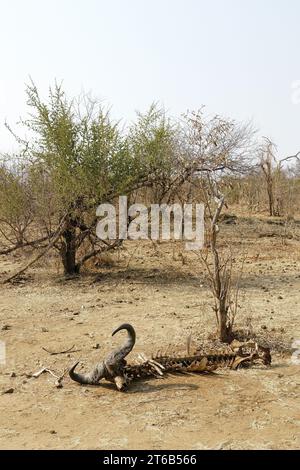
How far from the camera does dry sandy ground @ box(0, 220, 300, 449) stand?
3271 millimetres

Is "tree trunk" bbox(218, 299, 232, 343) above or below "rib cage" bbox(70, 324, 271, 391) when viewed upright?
above

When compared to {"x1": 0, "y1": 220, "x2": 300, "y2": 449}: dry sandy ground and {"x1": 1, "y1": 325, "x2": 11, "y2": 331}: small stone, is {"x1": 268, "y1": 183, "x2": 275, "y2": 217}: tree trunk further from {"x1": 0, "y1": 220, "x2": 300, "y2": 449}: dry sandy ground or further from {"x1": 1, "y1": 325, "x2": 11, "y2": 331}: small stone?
{"x1": 1, "y1": 325, "x2": 11, "y2": 331}: small stone

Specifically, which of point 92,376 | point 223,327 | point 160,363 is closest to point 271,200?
point 223,327

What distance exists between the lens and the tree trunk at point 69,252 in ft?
27.4

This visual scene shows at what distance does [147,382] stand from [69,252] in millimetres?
4610

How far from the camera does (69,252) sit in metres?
8.45

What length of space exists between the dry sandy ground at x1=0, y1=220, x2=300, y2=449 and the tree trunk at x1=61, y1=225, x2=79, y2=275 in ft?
1.02

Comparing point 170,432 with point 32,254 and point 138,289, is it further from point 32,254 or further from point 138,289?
point 32,254

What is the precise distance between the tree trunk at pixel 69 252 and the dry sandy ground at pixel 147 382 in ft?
1.02

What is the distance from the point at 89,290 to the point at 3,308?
1336 millimetres

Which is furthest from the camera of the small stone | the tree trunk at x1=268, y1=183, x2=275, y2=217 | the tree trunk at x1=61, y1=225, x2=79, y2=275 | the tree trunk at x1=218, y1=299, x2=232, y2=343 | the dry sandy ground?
the tree trunk at x1=268, y1=183, x2=275, y2=217

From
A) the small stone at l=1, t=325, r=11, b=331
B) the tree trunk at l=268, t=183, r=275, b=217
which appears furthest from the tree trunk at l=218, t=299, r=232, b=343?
the tree trunk at l=268, t=183, r=275, b=217

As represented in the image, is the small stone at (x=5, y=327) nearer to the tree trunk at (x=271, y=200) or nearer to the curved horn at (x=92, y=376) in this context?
the curved horn at (x=92, y=376)

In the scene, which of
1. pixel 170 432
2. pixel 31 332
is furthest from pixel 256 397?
pixel 31 332
